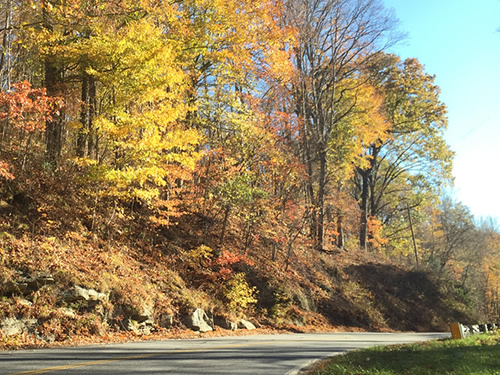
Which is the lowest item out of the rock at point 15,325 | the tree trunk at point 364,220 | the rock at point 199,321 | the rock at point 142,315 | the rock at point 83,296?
the rock at point 199,321

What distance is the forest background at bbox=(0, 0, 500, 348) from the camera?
11492 millimetres

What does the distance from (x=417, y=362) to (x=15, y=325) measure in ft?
27.0

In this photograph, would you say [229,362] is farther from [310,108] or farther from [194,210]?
[310,108]

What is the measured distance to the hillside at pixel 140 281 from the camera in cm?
962

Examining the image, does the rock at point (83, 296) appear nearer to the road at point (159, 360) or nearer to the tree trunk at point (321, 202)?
the road at point (159, 360)

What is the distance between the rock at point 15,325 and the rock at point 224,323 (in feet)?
20.6

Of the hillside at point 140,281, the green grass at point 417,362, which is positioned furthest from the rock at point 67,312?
the green grass at point 417,362

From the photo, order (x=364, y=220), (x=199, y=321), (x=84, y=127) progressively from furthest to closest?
(x=364, y=220) → (x=199, y=321) → (x=84, y=127)

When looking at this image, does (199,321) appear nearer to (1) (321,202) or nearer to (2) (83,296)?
(2) (83,296)

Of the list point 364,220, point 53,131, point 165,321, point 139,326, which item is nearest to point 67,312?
point 139,326

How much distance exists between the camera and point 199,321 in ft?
41.8

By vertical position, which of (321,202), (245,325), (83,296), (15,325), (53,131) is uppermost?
(53,131)

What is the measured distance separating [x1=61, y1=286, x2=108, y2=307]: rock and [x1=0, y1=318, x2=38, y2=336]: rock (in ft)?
3.53

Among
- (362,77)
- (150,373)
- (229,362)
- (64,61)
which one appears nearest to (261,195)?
(64,61)
